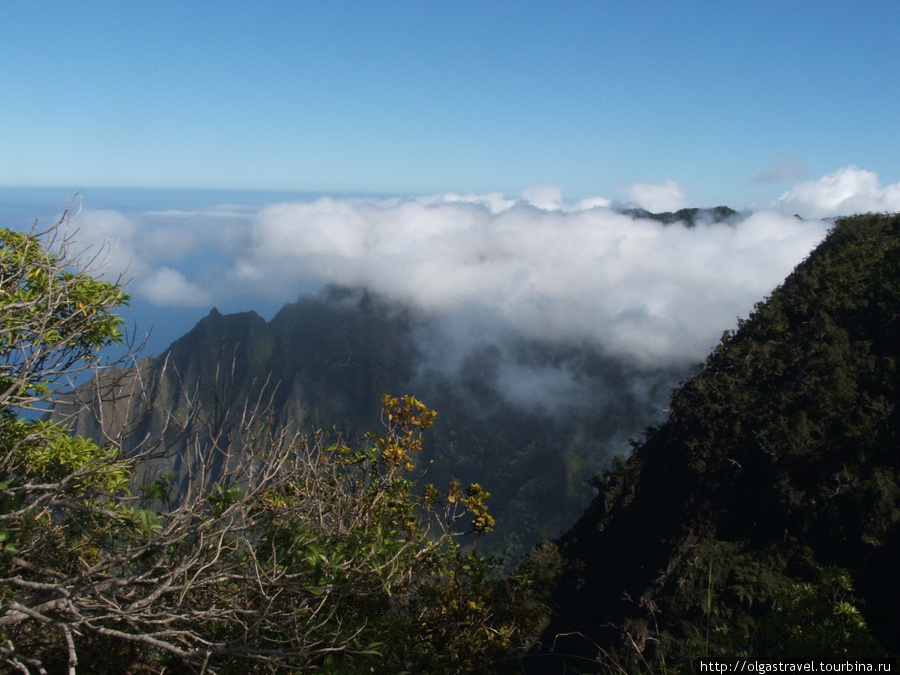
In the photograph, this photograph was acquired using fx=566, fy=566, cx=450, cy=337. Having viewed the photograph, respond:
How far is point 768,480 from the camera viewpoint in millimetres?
24125

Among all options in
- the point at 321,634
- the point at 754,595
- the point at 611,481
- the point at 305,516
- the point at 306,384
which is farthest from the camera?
the point at 306,384

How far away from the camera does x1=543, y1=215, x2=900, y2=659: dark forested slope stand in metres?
20.4

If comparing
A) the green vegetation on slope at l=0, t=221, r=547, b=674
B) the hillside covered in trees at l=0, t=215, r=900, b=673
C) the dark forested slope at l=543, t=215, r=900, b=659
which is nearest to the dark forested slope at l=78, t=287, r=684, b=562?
the dark forested slope at l=543, t=215, r=900, b=659

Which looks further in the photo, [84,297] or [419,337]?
[419,337]

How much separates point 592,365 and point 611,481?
338 feet

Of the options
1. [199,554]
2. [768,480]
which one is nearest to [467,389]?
[768,480]

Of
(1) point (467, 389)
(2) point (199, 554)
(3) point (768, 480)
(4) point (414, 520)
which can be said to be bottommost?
(1) point (467, 389)

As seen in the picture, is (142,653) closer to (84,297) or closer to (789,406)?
(84,297)

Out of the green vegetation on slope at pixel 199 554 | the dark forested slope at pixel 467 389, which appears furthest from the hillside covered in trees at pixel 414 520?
the dark forested slope at pixel 467 389

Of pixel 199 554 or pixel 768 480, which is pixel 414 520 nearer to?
pixel 199 554

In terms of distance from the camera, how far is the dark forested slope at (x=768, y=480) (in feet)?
67.1

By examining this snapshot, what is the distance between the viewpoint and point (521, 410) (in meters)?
122

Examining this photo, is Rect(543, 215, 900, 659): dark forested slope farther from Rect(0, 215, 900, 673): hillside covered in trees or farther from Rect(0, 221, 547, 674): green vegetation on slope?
Rect(0, 221, 547, 674): green vegetation on slope

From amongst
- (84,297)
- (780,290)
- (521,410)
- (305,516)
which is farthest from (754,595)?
(521,410)
